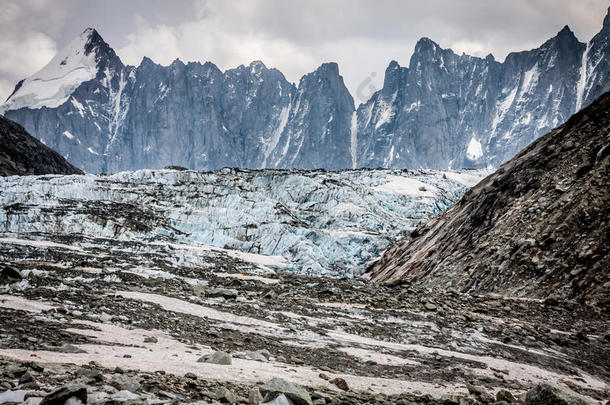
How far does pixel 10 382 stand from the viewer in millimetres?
7492

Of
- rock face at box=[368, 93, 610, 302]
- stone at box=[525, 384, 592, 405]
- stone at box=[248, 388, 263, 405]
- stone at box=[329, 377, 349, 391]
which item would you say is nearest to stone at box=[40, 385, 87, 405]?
stone at box=[248, 388, 263, 405]

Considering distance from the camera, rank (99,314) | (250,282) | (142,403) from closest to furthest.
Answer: (142,403) → (99,314) → (250,282)

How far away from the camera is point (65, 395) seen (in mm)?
6734

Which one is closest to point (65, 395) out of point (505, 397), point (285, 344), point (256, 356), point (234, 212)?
point (256, 356)

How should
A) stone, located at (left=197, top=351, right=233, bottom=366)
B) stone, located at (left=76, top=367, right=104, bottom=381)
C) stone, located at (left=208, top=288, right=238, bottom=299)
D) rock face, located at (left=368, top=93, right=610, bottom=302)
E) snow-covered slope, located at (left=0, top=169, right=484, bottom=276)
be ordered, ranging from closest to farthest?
stone, located at (left=76, top=367, right=104, bottom=381), stone, located at (left=197, top=351, right=233, bottom=366), stone, located at (left=208, top=288, right=238, bottom=299), rock face, located at (left=368, top=93, right=610, bottom=302), snow-covered slope, located at (left=0, top=169, right=484, bottom=276)

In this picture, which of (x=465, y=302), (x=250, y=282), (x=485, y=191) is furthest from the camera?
(x=485, y=191)

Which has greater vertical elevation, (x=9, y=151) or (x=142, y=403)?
(x=9, y=151)

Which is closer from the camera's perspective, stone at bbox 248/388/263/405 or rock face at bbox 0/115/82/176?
stone at bbox 248/388/263/405

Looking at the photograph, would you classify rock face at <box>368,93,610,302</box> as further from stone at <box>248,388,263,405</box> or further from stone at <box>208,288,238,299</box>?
stone at <box>248,388,263,405</box>

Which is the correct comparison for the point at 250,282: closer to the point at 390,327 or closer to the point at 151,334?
the point at 390,327

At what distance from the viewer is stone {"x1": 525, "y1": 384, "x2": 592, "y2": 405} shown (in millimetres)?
9398

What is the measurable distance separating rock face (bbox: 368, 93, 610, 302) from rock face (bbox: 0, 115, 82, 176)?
14202 cm

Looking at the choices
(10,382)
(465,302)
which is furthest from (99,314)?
(465,302)

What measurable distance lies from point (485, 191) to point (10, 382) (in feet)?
143
